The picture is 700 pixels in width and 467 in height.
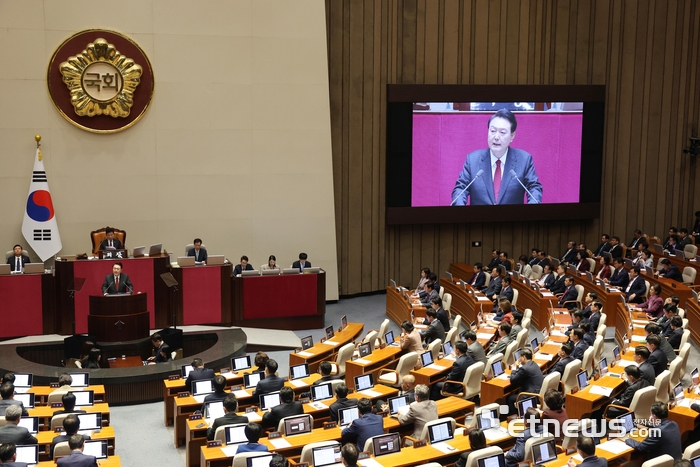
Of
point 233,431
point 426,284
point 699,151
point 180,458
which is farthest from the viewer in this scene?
point 699,151

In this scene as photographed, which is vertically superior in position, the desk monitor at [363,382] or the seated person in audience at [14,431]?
the seated person in audience at [14,431]

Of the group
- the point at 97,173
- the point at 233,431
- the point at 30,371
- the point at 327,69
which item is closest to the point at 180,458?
the point at 233,431

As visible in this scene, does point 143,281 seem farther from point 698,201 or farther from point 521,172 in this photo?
point 698,201

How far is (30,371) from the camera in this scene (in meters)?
11.1

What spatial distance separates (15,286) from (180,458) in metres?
5.67

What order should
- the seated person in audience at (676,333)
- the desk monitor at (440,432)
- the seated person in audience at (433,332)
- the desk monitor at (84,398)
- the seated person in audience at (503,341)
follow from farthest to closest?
the seated person in audience at (433,332) → the seated person in audience at (676,333) → the seated person in audience at (503,341) → the desk monitor at (84,398) → the desk monitor at (440,432)

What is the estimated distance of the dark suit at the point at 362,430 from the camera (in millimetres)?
7719

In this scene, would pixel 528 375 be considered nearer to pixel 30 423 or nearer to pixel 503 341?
pixel 503 341

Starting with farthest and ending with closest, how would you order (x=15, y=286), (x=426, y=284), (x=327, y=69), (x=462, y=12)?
(x=462, y=12) < (x=327, y=69) < (x=426, y=284) < (x=15, y=286)

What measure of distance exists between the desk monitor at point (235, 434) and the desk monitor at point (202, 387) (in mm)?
1935

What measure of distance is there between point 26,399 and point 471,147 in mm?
11148

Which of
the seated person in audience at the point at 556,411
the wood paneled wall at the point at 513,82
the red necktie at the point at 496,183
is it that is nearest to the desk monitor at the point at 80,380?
the seated person in audience at the point at 556,411

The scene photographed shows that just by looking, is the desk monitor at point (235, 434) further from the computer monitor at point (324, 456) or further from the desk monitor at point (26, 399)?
the desk monitor at point (26, 399)

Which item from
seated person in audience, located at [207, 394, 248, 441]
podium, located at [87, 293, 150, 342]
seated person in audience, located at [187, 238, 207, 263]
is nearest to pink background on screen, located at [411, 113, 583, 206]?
seated person in audience, located at [187, 238, 207, 263]
